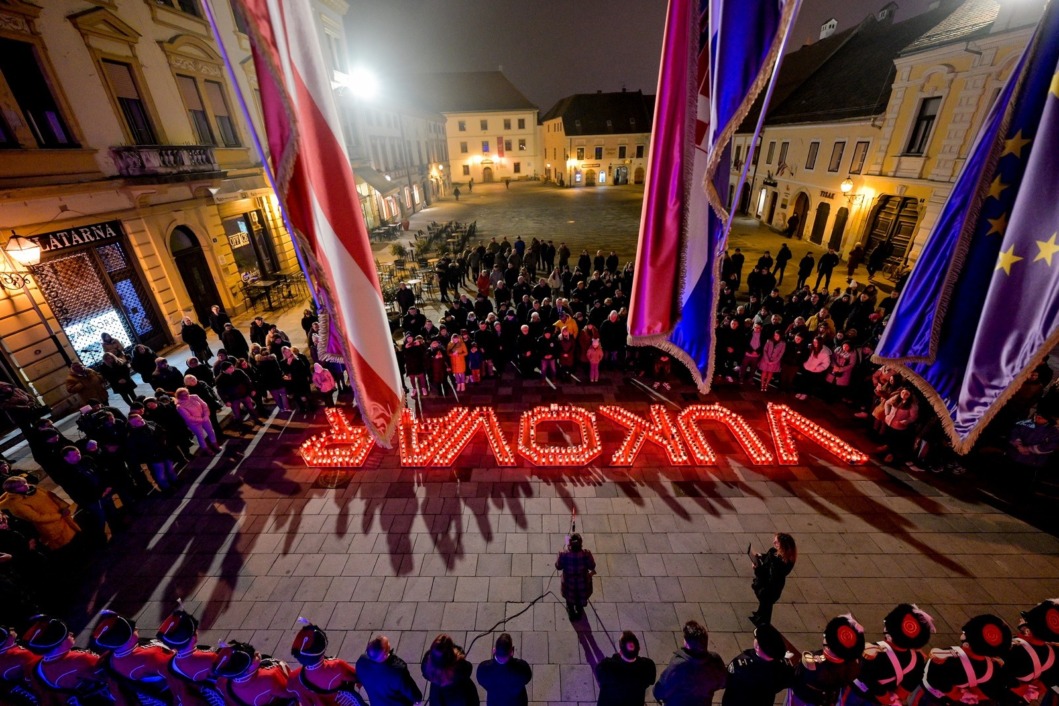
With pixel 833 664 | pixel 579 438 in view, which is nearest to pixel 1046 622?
pixel 833 664

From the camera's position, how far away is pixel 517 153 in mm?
72188

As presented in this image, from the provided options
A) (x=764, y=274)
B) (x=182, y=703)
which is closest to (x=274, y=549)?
(x=182, y=703)

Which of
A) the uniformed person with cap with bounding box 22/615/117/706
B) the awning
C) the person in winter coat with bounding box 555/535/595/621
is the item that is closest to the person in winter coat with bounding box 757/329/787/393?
the person in winter coat with bounding box 555/535/595/621

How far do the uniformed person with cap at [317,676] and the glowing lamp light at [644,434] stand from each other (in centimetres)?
588

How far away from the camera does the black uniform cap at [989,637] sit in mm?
4070

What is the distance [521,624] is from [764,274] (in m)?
14.5

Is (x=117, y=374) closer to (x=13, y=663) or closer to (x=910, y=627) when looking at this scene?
(x=13, y=663)

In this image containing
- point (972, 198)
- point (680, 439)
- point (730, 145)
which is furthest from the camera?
point (680, 439)

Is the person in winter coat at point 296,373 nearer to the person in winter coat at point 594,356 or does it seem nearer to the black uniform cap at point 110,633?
the black uniform cap at point 110,633

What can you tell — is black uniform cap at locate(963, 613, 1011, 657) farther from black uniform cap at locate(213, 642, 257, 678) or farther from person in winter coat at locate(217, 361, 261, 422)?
person in winter coat at locate(217, 361, 261, 422)

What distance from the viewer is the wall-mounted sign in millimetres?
11203

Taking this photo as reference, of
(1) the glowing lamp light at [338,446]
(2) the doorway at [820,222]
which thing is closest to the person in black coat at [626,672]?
(1) the glowing lamp light at [338,446]

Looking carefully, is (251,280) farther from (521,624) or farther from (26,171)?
(521,624)

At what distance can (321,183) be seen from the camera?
3633 millimetres
